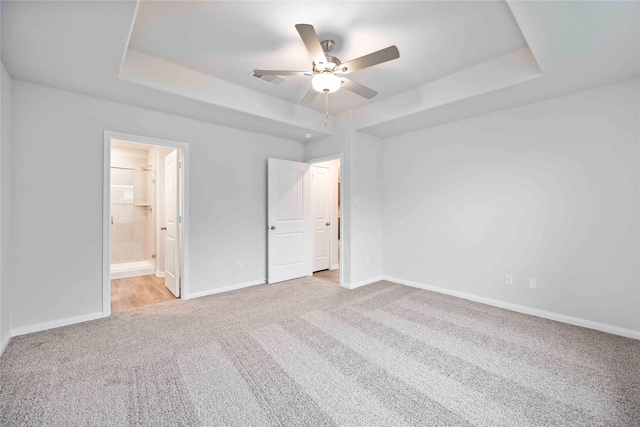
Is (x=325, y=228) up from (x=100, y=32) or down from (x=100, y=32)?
down

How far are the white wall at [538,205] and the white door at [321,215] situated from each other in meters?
1.75

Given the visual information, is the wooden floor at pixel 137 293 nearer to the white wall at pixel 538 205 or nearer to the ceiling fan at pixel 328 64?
the ceiling fan at pixel 328 64

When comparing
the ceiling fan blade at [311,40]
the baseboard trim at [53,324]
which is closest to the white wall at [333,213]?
the ceiling fan blade at [311,40]

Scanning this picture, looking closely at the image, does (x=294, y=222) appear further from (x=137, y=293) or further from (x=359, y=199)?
(x=137, y=293)

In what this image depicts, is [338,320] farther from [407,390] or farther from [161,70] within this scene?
[161,70]

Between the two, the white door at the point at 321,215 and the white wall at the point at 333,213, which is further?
the white wall at the point at 333,213

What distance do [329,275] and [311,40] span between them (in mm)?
4030

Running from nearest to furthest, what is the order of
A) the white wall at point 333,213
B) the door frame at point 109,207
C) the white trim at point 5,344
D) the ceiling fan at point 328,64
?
the ceiling fan at point 328,64 → the white trim at point 5,344 → the door frame at point 109,207 → the white wall at point 333,213

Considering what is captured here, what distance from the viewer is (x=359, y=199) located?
172 inches

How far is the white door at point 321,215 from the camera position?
550 centimetres

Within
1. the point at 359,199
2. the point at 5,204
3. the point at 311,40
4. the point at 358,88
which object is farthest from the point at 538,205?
the point at 5,204

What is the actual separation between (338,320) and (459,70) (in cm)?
297

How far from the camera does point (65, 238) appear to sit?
9.61 ft

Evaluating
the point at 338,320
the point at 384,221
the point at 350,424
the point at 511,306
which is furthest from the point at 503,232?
the point at 350,424
